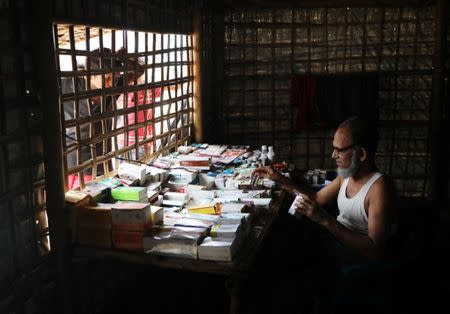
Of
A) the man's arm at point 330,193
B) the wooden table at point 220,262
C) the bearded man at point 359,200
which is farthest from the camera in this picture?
the man's arm at point 330,193

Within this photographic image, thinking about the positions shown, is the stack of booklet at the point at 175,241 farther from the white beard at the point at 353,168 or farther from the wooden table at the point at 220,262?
the white beard at the point at 353,168

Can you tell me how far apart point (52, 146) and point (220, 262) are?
4.06 ft

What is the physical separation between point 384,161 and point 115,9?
4.35 m

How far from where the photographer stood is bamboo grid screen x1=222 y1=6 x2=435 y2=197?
6.21 m

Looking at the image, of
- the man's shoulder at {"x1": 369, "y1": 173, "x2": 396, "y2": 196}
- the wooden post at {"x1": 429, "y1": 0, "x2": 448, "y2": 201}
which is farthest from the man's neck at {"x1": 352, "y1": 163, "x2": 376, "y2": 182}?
the wooden post at {"x1": 429, "y1": 0, "x2": 448, "y2": 201}

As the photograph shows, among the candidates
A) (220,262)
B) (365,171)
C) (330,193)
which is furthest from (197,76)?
(220,262)

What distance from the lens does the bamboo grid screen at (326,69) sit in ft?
20.4

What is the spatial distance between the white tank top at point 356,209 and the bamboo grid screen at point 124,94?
72.4 inches

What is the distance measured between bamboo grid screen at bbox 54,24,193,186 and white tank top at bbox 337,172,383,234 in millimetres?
1840

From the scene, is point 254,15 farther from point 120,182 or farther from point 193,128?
point 120,182

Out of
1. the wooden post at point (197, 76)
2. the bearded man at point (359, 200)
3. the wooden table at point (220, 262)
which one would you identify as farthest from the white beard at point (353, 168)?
the wooden post at point (197, 76)

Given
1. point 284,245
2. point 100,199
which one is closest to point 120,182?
point 100,199

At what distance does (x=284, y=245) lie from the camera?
4.85 meters

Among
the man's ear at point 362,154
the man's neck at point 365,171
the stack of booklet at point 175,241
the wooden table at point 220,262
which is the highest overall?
the man's ear at point 362,154
